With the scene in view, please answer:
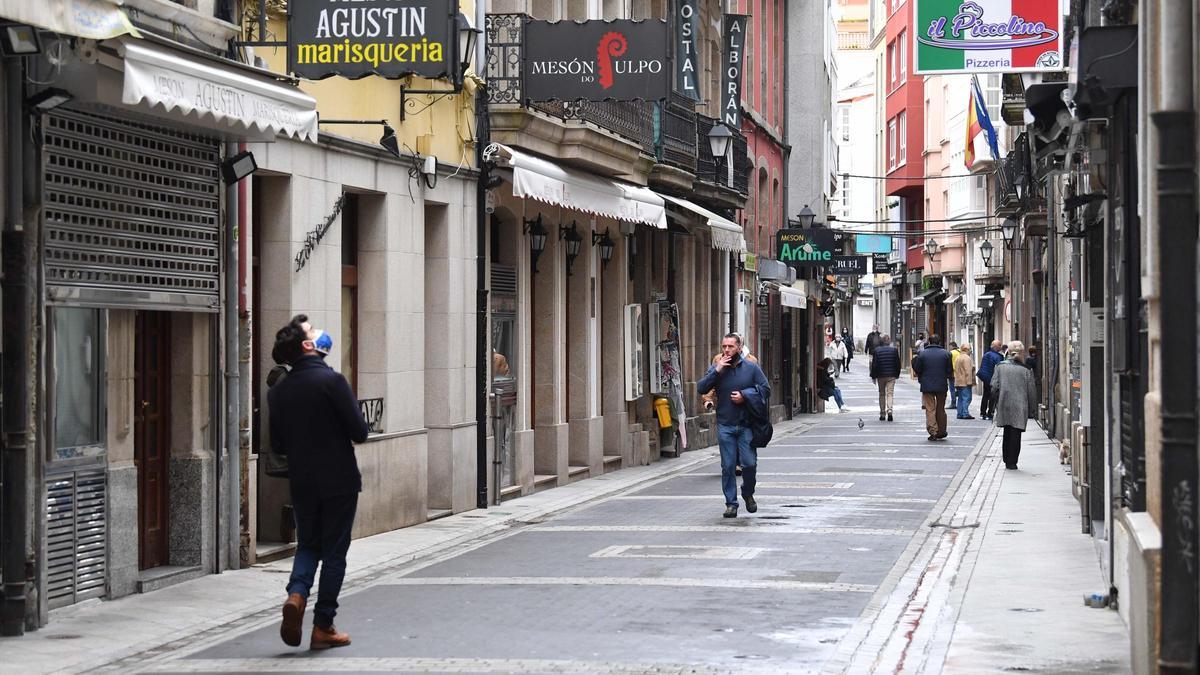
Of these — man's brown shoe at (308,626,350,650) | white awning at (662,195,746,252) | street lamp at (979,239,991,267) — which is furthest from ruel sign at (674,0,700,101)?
street lamp at (979,239,991,267)

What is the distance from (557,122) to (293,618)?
40.4ft

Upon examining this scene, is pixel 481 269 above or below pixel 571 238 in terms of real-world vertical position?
below

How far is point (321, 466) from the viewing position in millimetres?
10320

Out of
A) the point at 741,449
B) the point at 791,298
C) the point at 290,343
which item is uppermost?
the point at 791,298

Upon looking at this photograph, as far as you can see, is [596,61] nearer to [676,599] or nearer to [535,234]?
[535,234]

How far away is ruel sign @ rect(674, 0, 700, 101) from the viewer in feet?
87.8

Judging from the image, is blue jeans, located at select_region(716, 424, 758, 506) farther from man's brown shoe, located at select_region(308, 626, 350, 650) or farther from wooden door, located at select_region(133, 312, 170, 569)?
man's brown shoe, located at select_region(308, 626, 350, 650)

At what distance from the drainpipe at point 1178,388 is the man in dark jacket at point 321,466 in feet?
16.7

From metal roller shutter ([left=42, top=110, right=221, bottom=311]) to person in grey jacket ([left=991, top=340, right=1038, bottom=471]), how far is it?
1360 cm

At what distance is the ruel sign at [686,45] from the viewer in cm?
2677

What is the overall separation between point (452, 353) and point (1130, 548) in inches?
455

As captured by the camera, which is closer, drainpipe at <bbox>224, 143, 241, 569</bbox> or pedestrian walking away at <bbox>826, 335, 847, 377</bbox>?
drainpipe at <bbox>224, 143, 241, 569</bbox>

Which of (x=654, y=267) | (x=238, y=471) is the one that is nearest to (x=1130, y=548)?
(x=238, y=471)

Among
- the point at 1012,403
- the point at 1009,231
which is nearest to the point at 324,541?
the point at 1012,403
